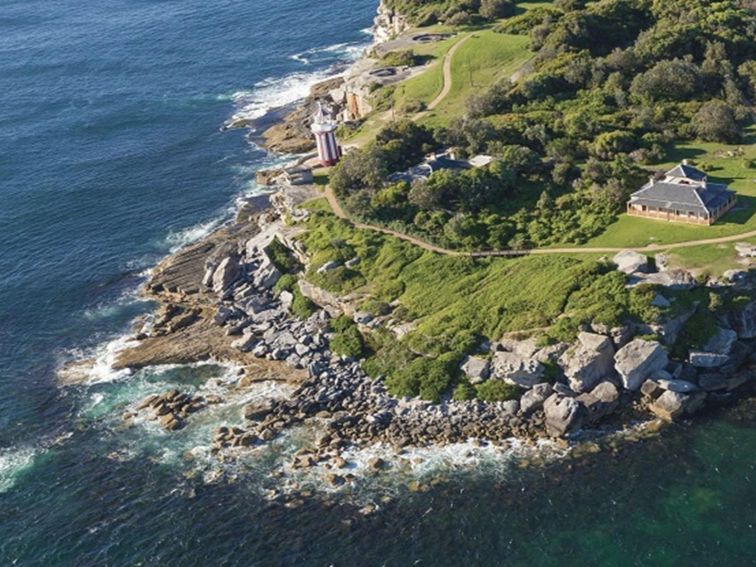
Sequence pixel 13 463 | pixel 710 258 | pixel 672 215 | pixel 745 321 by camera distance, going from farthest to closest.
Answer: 1. pixel 672 215
2. pixel 710 258
3. pixel 13 463
4. pixel 745 321

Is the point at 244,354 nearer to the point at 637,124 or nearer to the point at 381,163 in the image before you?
the point at 381,163

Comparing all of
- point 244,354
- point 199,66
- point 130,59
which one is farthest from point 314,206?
point 130,59

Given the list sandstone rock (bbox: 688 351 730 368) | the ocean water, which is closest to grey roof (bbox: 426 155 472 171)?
the ocean water

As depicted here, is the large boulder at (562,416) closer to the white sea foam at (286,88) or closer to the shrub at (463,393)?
the shrub at (463,393)

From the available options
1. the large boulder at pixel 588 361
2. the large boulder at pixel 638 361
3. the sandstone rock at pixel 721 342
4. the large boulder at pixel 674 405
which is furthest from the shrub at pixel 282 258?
the sandstone rock at pixel 721 342

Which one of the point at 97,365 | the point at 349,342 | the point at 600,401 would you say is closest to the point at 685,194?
the point at 600,401

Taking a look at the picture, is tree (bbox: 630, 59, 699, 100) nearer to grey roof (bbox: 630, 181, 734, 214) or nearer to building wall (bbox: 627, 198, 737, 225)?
grey roof (bbox: 630, 181, 734, 214)

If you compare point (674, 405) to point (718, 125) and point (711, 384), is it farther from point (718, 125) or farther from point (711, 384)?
point (718, 125)
